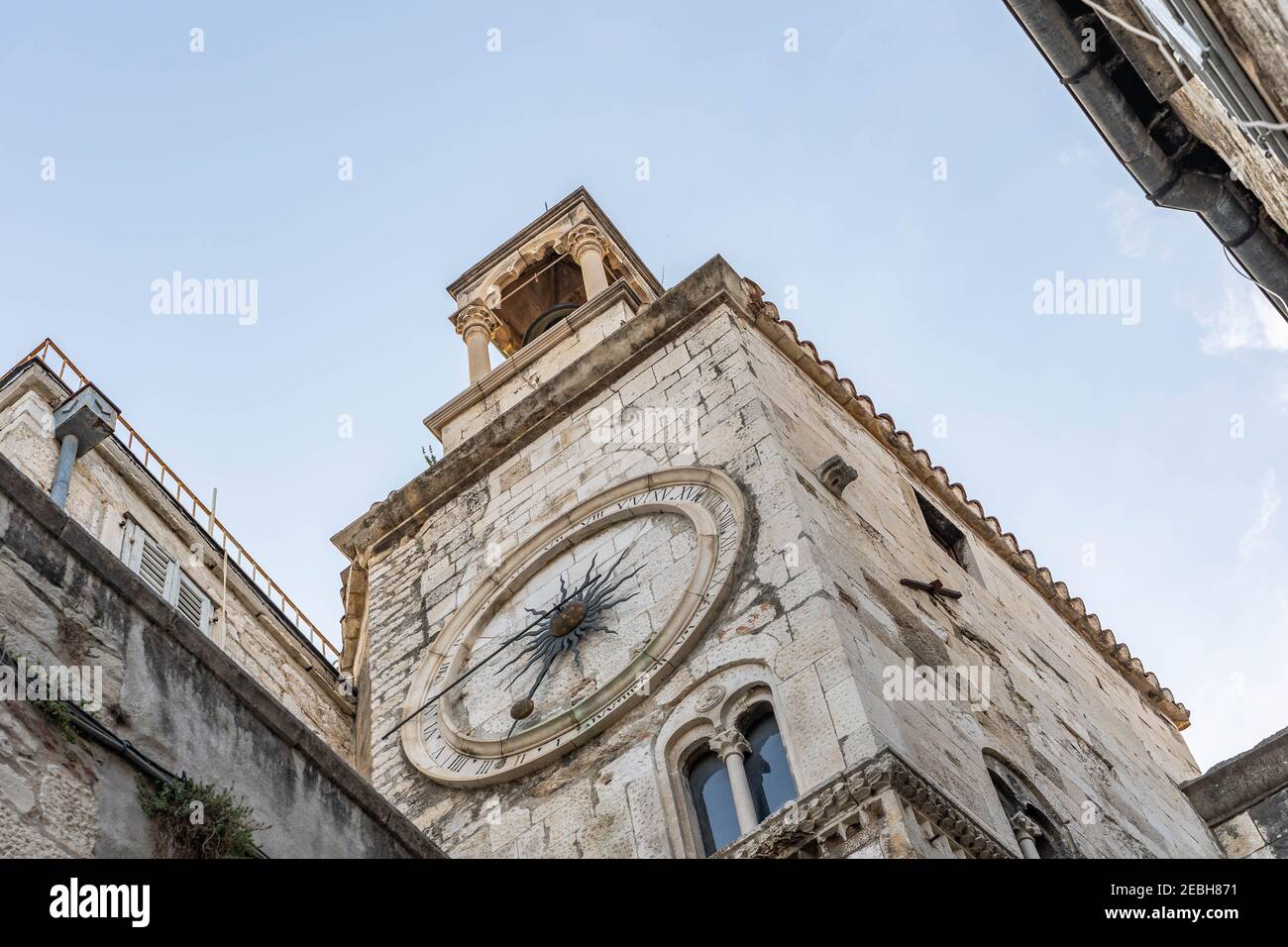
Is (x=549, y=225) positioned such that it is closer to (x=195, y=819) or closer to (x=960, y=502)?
(x=960, y=502)

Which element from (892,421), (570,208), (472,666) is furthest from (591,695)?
(570,208)

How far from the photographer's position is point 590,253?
16859 mm

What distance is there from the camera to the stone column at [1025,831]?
9.95 m

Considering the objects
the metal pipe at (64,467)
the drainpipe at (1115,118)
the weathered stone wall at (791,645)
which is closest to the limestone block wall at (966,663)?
the weathered stone wall at (791,645)

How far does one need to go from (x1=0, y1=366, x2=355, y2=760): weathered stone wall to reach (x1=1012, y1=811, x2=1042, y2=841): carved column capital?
5710mm

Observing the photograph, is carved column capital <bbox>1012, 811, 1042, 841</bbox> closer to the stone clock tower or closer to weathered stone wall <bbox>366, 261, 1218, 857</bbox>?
the stone clock tower

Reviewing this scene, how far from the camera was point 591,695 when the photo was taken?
35.7ft

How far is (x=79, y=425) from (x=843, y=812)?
23.8ft

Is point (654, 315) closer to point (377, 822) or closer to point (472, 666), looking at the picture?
point (472, 666)

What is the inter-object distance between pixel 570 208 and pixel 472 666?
6.83 metres

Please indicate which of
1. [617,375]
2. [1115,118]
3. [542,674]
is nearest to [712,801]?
[542,674]

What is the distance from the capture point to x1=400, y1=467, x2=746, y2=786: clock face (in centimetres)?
1084

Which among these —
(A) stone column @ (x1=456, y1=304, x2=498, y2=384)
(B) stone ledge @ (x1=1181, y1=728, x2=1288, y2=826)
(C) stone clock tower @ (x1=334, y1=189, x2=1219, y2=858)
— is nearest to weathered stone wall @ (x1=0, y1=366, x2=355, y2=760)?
(C) stone clock tower @ (x1=334, y1=189, x2=1219, y2=858)
